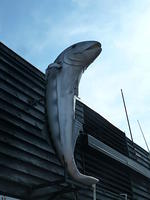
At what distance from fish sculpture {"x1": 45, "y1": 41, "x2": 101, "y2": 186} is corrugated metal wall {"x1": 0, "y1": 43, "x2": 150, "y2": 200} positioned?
0.38m

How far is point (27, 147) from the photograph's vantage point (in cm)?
646

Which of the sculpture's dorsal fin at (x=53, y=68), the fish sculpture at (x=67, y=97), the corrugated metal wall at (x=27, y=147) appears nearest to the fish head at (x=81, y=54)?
the fish sculpture at (x=67, y=97)

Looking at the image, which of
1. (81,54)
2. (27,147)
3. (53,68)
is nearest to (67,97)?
(53,68)

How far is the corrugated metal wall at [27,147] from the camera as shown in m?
5.95

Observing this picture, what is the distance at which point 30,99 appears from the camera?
7.06 meters

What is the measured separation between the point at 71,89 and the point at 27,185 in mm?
1966

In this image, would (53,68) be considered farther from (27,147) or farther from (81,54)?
(27,147)

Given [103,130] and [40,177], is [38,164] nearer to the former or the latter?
[40,177]

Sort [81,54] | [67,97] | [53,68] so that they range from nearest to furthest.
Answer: [67,97] < [53,68] < [81,54]

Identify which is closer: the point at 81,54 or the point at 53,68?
the point at 53,68

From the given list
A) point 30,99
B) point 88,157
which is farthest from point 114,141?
point 30,99

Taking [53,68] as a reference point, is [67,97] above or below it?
below

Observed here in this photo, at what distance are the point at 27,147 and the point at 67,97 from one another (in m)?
1.29

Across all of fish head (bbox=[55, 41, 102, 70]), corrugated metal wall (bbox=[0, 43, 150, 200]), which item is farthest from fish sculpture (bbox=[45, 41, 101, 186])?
corrugated metal wall (bbox=[0, 43, 150, 200])
